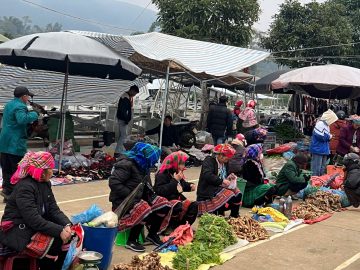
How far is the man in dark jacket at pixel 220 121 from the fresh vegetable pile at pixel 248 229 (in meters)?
6.22

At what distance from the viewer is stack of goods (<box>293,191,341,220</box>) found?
7754 millimetres

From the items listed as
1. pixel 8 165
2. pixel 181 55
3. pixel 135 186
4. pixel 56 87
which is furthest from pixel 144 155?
pixel 56 87

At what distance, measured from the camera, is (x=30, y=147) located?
11820mm

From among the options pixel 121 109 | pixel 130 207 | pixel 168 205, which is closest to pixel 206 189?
pixel 168 205

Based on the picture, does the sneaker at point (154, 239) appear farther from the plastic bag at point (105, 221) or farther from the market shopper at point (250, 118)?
the market shopper at point (250, 118)

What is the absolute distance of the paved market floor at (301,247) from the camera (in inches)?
217

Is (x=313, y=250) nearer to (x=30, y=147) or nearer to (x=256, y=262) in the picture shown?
(x=256, y=262)

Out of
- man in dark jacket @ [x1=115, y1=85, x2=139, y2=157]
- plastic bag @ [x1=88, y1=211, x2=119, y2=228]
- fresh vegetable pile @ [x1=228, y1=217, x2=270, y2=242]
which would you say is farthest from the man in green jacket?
man in dark jacket @ [x1=115, y1=85, x2=139, y2=157]

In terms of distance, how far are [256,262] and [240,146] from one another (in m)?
3.23

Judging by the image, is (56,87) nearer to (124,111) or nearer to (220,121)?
(124,111)

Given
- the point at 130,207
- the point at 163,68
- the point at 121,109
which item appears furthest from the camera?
the point at 163,68

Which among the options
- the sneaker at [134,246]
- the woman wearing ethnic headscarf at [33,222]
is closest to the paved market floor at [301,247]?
the sneaker at [134,246]

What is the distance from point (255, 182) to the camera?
7992 mm

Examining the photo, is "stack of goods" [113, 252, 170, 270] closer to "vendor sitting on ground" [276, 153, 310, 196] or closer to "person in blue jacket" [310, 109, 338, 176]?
"vendor sitting on ground" [276, 153, 310, 196]
